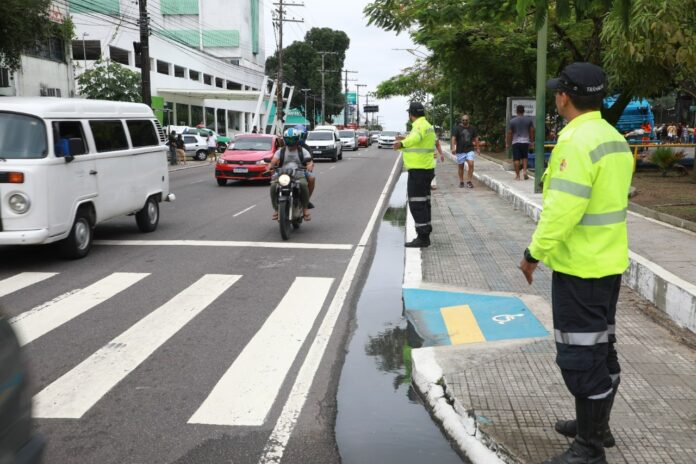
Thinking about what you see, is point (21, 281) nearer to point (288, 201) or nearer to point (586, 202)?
point (288, 201)

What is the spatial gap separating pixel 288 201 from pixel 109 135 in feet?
9.18

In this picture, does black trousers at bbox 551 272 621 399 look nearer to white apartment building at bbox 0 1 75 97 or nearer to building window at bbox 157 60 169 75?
white apartment building at bbox 0 1 75 97

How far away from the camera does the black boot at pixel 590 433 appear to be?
343 cm

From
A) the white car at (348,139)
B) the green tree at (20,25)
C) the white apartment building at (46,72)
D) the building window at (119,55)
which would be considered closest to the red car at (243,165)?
the green tree at (20,25)

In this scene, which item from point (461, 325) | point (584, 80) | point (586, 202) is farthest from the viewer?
point (461, 325)

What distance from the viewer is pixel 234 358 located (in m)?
5.37

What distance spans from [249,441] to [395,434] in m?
0.85

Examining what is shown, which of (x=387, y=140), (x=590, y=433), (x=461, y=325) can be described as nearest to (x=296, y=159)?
(x=461, y=325)

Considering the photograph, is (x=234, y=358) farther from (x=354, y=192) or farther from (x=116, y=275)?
(x=354, y=192)

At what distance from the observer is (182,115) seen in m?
59.0

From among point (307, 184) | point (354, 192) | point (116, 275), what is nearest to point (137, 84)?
point (354, 192)

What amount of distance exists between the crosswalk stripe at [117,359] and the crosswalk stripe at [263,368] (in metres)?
0.75

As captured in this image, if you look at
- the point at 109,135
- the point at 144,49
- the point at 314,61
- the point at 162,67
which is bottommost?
the point at 109,135

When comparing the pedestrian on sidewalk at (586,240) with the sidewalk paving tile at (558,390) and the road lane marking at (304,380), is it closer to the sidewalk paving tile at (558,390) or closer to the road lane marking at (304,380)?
the sidewalk paving tile at (558,390)
